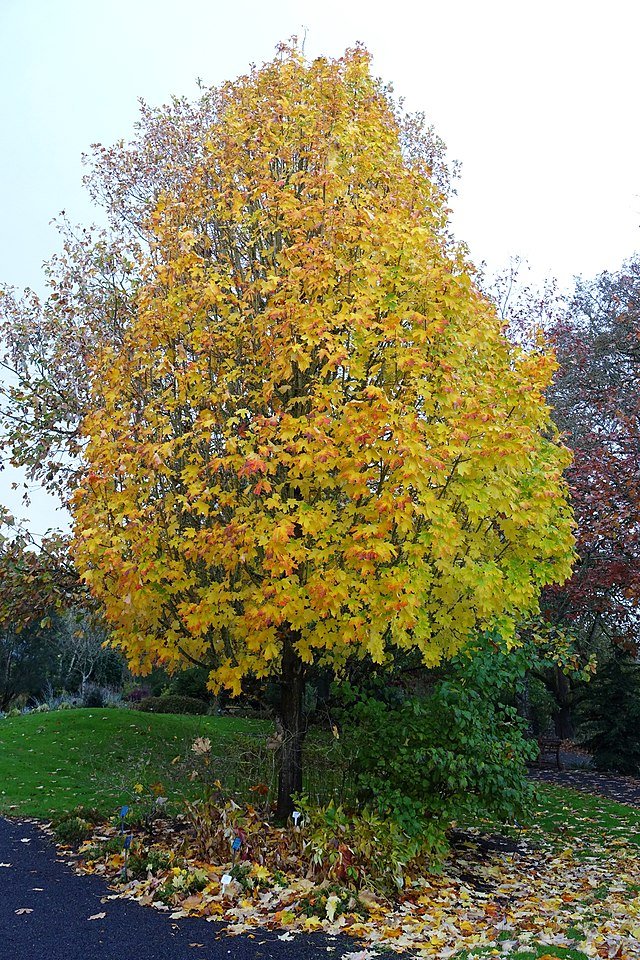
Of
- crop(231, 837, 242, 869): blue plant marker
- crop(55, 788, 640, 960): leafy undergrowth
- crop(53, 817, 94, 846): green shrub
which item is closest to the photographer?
crop(55, 788, 640, 960): leafy undergrowth

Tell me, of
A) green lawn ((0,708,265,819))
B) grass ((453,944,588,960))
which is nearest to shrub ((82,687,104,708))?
green lawn ((0,708,265,819))

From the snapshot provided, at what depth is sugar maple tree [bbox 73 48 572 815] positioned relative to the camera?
6715mm

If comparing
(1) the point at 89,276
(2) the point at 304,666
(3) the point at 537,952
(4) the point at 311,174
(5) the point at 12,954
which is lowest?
(5) the point at 12,954

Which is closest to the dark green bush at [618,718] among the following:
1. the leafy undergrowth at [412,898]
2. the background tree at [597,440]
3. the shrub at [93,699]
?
the background tree at [597,440]

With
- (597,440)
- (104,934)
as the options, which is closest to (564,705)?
(597,440)

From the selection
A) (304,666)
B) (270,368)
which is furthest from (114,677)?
(270,368)

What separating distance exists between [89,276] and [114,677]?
812 inches

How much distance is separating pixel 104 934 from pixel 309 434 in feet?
14.9

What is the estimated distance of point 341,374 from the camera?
8617 mm

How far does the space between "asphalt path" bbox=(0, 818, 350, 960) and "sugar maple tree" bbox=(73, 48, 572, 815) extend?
2.17m

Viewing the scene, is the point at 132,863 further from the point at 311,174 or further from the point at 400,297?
the point at 311,174

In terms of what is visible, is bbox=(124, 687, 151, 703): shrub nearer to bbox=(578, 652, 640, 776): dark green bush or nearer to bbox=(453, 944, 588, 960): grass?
bbox=(578, 652, 640, 776): dark green bush

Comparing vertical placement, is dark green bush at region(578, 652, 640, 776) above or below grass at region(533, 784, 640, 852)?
above

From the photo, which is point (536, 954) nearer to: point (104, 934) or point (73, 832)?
point (104, 934)
